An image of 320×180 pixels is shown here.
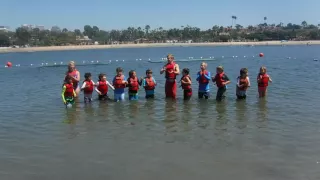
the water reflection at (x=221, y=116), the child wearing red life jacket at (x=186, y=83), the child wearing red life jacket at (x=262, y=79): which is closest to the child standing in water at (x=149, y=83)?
the child wearing red life jacket at (x=186, y=83)

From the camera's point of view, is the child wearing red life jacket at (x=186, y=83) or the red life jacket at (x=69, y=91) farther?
the child wearing red life jacket at (x=186, y=83)

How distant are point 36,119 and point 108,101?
331 centimetres

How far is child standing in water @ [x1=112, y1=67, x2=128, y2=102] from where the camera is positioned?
1466cm

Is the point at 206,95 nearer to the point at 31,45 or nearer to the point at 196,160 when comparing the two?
the point at 196,160

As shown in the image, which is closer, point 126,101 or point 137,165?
point 137,165

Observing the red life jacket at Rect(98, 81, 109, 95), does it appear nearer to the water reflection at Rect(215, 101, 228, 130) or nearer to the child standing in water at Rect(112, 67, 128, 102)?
the child standing in water at Rect(112, 67, 128, 102)

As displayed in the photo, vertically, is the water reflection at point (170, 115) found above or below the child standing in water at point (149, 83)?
below

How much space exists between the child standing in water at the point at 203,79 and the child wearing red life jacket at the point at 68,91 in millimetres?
4570

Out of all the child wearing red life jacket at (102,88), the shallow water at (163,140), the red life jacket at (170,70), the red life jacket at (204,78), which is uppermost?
the red life jacket at (170,70)

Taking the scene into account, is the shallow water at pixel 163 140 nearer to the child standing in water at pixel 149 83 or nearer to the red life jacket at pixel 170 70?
the child standing in water at pixel 149 83

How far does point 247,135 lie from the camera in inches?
385

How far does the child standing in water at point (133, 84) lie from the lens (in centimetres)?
1486

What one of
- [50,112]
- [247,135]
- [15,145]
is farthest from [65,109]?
[247,135]

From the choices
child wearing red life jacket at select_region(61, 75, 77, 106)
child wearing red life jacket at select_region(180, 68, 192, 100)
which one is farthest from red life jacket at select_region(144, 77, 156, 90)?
child wearing red life jacket at select_region(61, 75, 77, 106)
